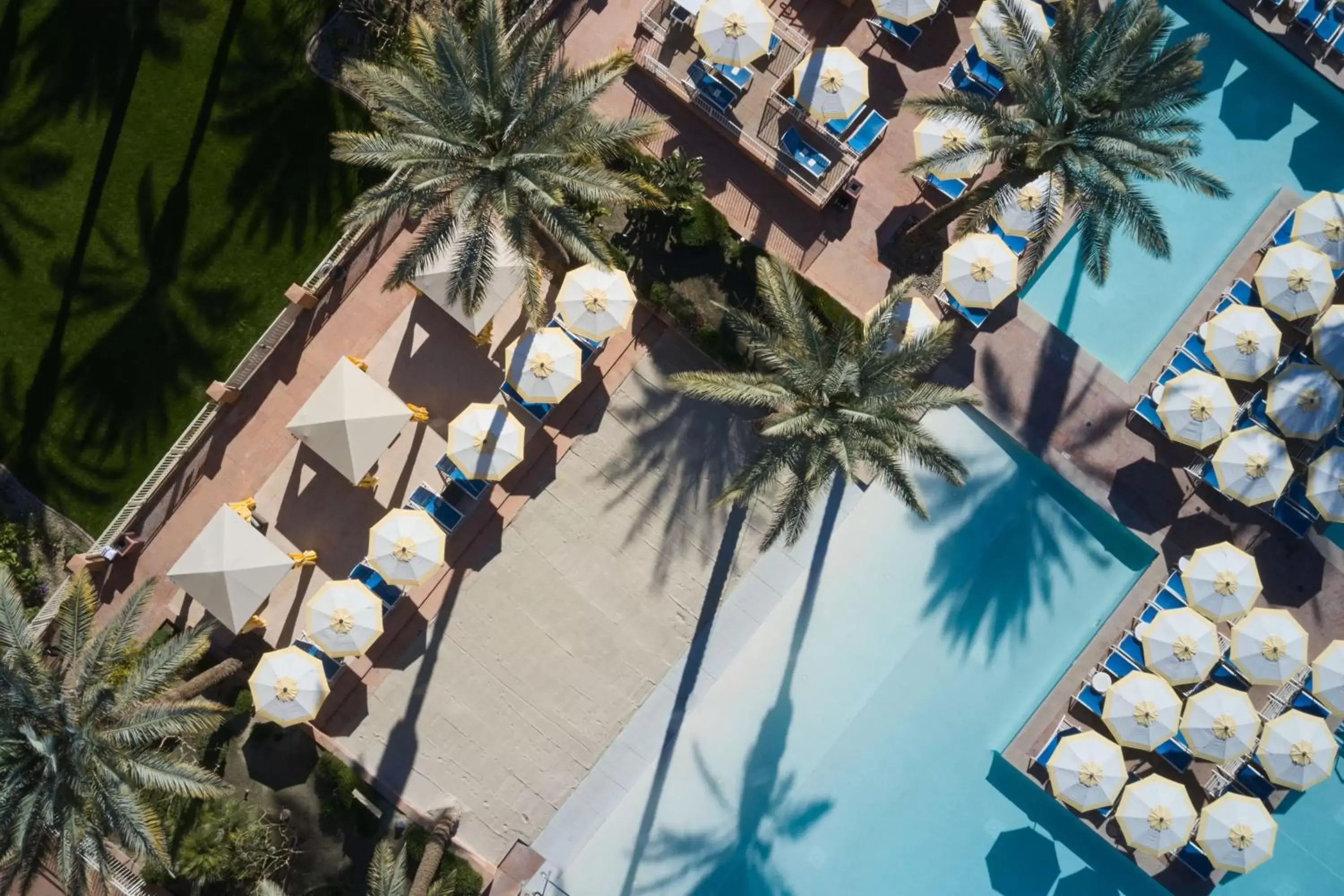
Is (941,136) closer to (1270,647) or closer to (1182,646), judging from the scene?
(1182,646)

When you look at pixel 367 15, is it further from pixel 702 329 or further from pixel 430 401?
pixel 702 329

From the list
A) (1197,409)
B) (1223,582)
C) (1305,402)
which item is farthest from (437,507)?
(1305,402)

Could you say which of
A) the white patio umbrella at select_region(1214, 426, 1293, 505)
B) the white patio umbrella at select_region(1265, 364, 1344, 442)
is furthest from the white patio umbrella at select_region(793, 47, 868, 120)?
the white patio umbrella at select_region(1265, 364, 1344, 442)

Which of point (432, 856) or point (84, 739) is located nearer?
point (84, 739)

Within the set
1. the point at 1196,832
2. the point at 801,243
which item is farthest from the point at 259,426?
the point at 1196,832

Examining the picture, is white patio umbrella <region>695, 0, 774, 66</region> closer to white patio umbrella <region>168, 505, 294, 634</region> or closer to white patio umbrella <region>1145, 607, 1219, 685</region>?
white patio umbrella <region>168, 505, 294, 634</region>

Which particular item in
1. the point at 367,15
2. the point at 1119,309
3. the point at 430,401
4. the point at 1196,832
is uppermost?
the point at 1119,309

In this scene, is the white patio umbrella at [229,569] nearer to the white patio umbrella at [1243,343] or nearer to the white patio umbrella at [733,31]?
the white patio umbrella at [733,31]
